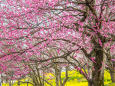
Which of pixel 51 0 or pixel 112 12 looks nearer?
pixel 51 0

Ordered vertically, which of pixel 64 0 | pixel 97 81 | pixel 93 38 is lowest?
pixel 97 81

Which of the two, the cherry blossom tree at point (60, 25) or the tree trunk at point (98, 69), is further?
the tree trunk at point (98, 69)

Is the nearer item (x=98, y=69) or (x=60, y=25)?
(x=60, y=25)

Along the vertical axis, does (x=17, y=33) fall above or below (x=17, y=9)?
below

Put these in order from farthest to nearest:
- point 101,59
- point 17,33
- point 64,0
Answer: point 17,33, point 101,59, point 64,0

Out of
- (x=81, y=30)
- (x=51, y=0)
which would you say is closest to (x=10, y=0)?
(x=51, y=0)

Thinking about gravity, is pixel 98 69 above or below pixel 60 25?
below

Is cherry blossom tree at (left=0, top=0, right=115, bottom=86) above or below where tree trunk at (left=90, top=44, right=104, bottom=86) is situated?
above

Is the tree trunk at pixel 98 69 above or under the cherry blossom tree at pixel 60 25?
under

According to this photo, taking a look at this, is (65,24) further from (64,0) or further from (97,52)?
(97,52)

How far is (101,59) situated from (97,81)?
1.01 m

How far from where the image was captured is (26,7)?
6.59 metres

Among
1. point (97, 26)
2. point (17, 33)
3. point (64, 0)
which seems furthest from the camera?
point (17, 33)

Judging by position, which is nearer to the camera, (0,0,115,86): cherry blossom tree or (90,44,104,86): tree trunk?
(0,0,115,86): cherry blossom tree
